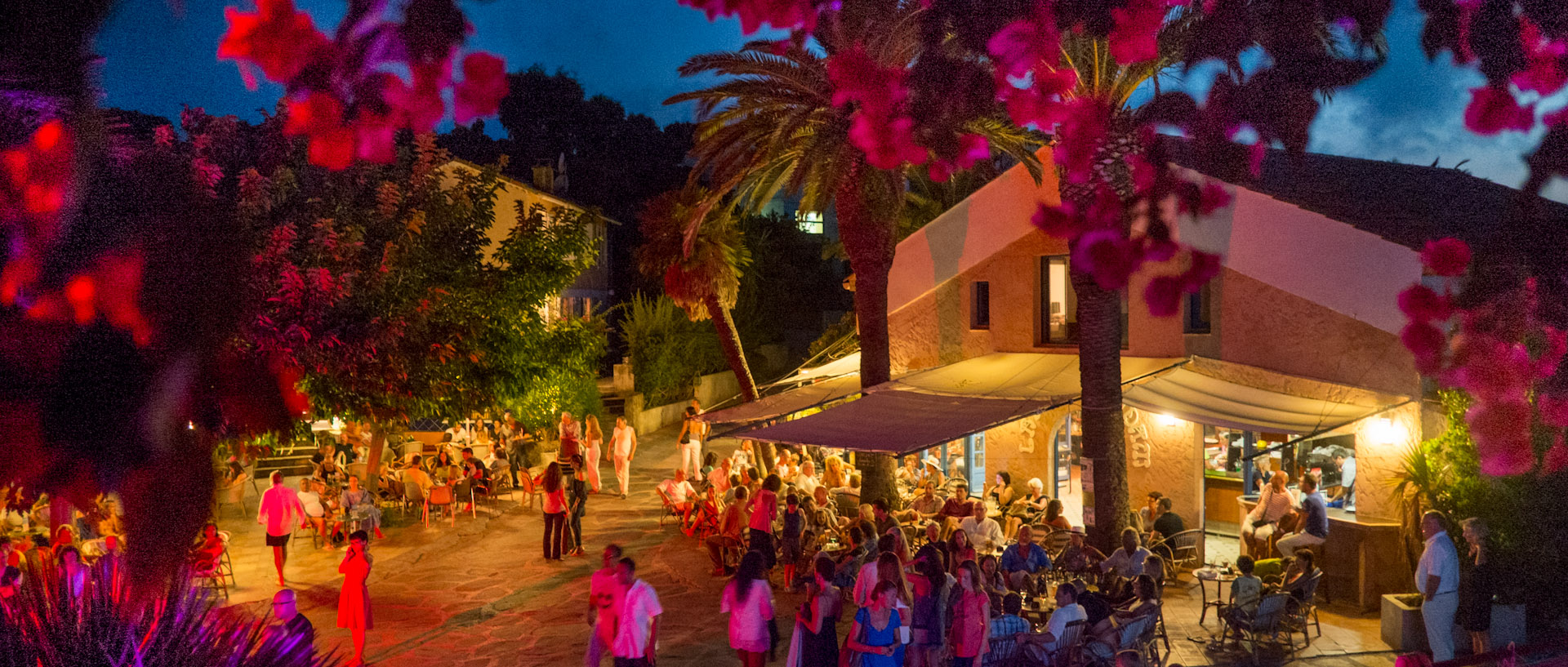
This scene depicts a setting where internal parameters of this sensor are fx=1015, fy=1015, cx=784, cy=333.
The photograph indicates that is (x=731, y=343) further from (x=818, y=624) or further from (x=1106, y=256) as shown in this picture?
(x=818, y=624)

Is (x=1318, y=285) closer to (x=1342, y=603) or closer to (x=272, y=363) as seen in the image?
(x=1342, y=603)


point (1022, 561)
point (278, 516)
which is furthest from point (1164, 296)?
point (278, 516)

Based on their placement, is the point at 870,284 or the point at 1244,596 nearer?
the point at 1244,596

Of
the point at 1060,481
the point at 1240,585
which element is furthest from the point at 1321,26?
the point at 1060,481

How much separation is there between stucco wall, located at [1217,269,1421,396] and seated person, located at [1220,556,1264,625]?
397 centimetres

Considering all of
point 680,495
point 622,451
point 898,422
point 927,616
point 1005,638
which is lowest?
point 1005,638

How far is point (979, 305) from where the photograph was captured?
55.9ft

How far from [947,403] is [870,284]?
2.39 meters

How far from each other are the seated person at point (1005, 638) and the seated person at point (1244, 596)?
Answer: 2368 millimetres

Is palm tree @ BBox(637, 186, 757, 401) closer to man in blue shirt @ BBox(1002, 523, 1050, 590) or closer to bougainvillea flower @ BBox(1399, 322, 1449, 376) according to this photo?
man in blue shirt @ BBox(1002, 523, 1050, 590)

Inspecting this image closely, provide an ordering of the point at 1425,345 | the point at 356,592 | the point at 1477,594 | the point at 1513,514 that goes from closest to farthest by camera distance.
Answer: the point at 1477,594 → the point at 1513,514 → the point at 356,592 → the point at 1425,345

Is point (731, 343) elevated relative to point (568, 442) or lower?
elevated

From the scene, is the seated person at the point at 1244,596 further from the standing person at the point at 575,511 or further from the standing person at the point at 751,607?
the standing person at the point at 575,511

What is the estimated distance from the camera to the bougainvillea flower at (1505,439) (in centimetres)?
896
